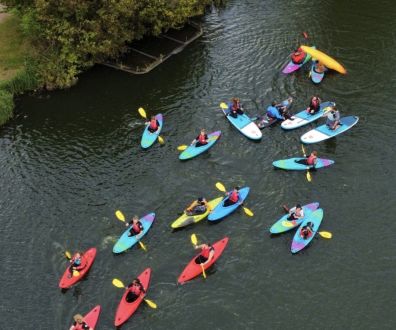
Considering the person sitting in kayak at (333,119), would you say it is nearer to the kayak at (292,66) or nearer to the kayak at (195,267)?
the kayak at (292,66)

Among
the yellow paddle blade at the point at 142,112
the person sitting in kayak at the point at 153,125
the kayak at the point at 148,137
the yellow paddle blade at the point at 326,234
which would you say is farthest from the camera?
the yellow paddle blade at the point at 142,112

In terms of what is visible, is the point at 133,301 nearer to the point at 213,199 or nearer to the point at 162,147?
the point at 213,199

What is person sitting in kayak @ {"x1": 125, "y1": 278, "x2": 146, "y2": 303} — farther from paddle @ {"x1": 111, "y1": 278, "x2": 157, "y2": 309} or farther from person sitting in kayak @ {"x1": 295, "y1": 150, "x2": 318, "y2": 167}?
person sitting in kayak @ {"x1": 295, "y1": 150, "x2": 318, "y2": 167}

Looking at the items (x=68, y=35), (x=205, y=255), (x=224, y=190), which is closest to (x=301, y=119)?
(x=224, y=190)

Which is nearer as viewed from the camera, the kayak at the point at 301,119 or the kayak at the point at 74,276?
the kayak at the point at 74,276

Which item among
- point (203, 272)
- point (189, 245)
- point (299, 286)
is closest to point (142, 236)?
point (189, 245)

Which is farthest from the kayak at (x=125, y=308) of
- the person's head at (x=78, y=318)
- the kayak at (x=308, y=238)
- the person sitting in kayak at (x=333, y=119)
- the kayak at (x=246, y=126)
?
the person sitting in kayak at (x=333, y=119)

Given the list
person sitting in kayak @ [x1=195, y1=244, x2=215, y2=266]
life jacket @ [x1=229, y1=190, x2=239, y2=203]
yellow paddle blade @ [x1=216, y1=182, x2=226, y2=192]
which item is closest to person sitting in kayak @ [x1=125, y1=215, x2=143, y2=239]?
person sitting in kayak @ [x1=195, y1=244, x2=215, y2=266]
